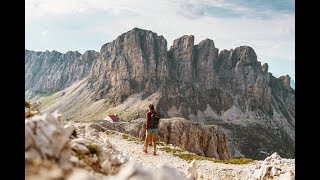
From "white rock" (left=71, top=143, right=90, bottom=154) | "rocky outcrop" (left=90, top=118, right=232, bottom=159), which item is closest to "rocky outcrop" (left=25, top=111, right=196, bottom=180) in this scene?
"white rock" (left=71, top=143, right=90, bottom=154)

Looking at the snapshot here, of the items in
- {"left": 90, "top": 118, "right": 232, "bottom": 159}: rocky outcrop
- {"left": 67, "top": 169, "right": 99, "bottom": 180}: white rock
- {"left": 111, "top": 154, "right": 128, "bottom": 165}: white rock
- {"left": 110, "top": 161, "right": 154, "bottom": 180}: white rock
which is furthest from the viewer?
{"left": 90, "top": 118, "right": 232, "bottom": 159}: rocky outcrop

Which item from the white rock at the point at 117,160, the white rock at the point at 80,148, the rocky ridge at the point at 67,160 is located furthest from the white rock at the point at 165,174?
the white rock at the point at 80,148

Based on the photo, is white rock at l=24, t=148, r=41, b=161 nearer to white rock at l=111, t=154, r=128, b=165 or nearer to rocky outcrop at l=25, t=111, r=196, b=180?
rocky outcrop at l=25, t=111, r=196, b=180

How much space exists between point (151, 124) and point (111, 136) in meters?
22.3

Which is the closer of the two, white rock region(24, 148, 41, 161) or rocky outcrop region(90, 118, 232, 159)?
white rock region(24, 148, 41, 161)

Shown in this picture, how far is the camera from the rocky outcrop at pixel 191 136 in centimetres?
14625

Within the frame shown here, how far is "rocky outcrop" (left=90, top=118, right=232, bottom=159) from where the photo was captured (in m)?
146

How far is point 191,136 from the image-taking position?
512ft

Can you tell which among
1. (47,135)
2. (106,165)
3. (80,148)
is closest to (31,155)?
(47,135)
